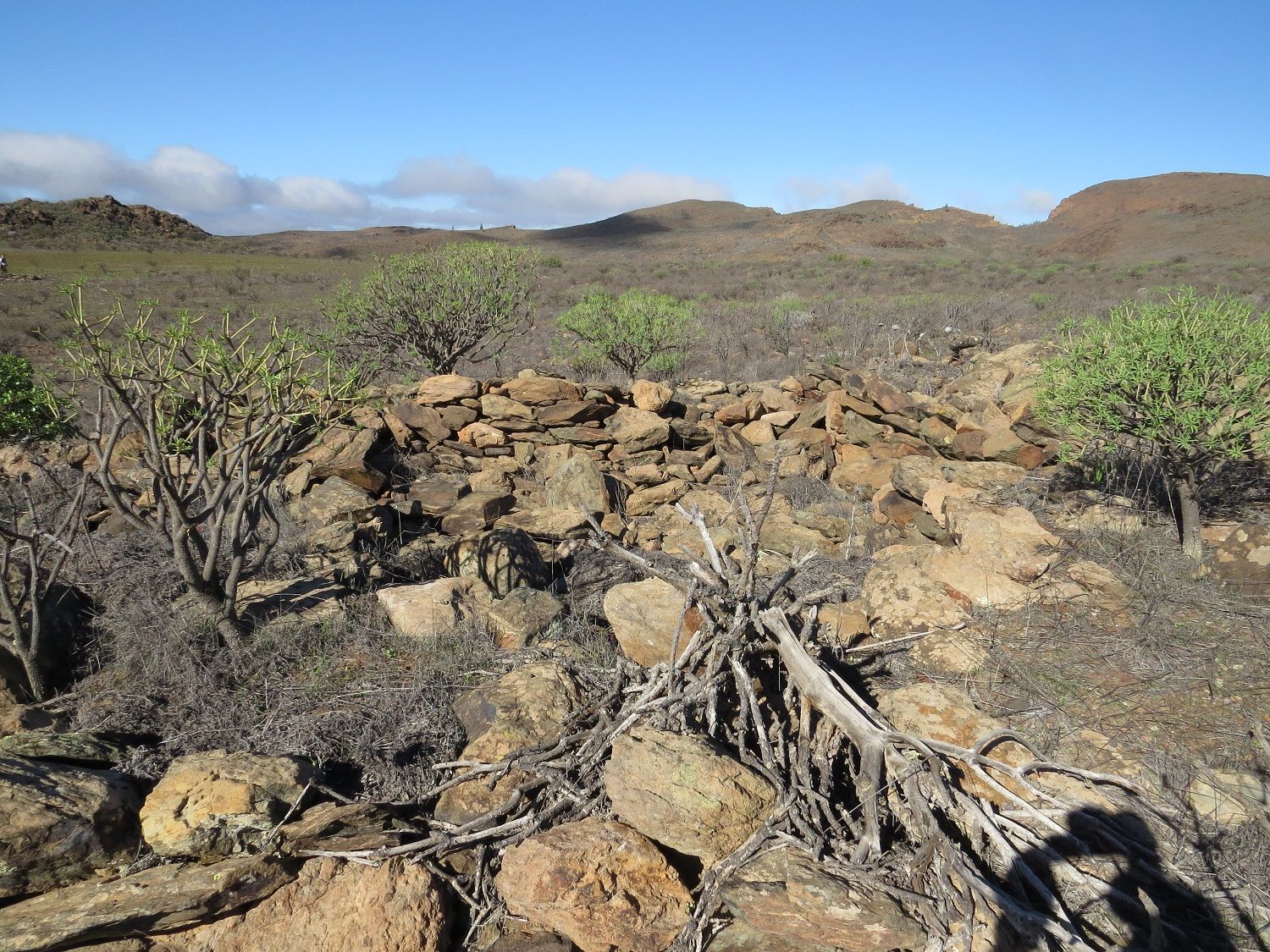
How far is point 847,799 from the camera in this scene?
134 inches

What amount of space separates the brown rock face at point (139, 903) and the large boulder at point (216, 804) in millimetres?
117

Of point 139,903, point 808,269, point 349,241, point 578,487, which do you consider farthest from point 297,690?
point 349,241

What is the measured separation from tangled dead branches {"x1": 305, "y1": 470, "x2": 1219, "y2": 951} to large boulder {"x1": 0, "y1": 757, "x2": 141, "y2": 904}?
3.58 ft

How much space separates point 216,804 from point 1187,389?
6575mm

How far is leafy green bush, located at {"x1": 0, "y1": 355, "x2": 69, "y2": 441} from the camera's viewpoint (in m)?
5.10

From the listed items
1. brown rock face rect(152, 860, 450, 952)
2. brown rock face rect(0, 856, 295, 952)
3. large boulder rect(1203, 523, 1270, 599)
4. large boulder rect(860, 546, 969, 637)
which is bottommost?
brown rock face rect(152, 860, 450, 952)

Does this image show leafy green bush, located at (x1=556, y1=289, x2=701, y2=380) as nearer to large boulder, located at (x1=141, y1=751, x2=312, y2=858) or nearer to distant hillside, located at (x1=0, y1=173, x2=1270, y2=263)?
large boulder, located at (x1=141, y1=751, x2=312, y2=858)

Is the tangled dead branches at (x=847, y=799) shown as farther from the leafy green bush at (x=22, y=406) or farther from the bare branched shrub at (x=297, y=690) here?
the leafy green bush at (x=22, y=406)

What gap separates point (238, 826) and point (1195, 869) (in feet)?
13.1

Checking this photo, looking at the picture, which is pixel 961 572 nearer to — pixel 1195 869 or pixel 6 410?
pixel 1195 869

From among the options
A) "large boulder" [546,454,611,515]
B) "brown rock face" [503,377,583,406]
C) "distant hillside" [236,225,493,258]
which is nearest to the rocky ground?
"large boulder" [546,454,611,515]

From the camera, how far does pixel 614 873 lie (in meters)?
2.93

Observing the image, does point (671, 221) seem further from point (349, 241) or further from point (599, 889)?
point (599, 889)

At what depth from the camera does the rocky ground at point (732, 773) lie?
2795 millimetres
